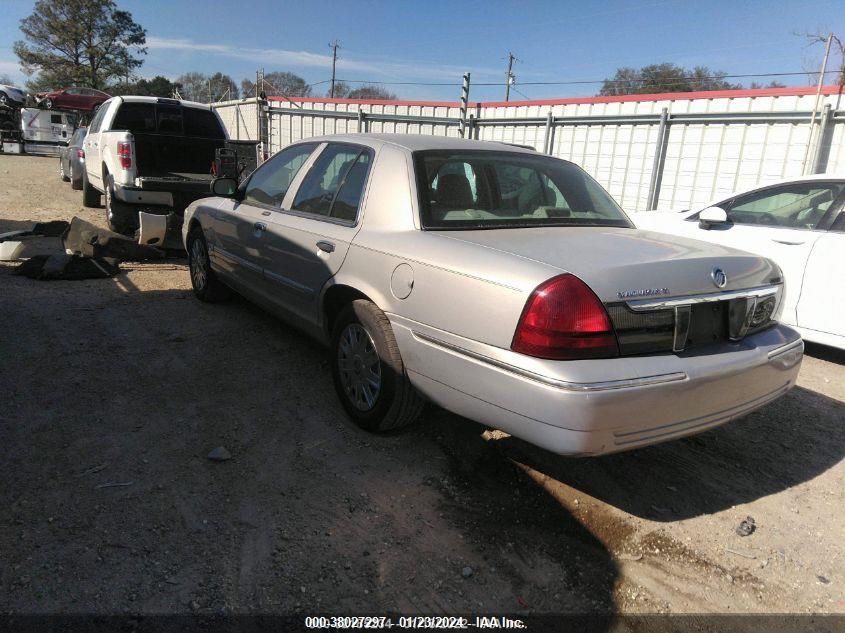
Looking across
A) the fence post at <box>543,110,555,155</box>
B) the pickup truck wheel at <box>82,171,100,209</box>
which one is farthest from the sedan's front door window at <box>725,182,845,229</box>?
the pickup truck wheel at <box>82,171,100,209</box>

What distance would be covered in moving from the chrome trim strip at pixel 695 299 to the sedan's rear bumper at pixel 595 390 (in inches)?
8.3

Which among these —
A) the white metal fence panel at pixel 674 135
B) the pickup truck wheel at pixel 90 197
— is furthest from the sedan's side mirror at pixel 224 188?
the pickup truck wheel at pixel 90 197

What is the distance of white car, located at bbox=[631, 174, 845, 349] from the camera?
15.7 ft

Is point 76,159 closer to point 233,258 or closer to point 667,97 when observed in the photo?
point 233,258

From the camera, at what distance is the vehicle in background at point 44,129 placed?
84.5 feet

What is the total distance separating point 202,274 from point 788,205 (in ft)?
17.7

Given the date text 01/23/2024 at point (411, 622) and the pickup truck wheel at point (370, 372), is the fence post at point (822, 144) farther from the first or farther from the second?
the date text 01/23/2024 at point (411, 622)

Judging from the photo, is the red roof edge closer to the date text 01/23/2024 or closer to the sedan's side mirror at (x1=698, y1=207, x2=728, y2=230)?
the sedan's side mirror at (x1=698, y1=207, x2=728, y2=230)

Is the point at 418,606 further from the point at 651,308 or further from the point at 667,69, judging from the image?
the point at 667,69

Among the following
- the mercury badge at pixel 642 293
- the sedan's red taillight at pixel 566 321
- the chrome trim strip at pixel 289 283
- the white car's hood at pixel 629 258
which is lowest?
the chrome trim strip at pixel 289 283

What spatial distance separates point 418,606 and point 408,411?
1151 millimetres

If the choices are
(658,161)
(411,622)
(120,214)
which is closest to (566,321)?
(411,622)

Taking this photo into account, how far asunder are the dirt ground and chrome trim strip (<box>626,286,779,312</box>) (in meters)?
1.03

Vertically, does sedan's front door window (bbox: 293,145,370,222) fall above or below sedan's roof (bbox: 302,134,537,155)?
below
